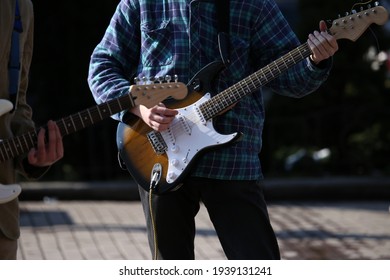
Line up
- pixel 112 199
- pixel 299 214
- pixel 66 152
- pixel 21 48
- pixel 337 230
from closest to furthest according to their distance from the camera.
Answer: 1. pixel 21 48
2. pixel 337 230
3. pixel 299 214
4. pixel 112 199
5. pixel 66 152

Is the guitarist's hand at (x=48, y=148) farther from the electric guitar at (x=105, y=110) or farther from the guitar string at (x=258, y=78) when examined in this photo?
the guitar string at (x=258, y=78)

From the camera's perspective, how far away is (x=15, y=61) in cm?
328

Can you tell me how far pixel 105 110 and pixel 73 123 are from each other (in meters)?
0.15

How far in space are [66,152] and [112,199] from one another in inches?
46.9

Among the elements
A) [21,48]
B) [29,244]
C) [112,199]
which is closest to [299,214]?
[112,199]

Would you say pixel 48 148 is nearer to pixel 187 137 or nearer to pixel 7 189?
pixel 7 189

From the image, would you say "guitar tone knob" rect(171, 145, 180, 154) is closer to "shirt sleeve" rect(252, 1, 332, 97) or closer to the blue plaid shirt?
the blue plaid shirt

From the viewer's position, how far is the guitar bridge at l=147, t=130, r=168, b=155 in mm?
3564

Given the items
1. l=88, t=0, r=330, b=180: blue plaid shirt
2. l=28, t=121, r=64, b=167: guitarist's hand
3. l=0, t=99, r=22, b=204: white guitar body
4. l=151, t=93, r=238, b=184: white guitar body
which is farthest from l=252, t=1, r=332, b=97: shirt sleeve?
l=0, t=99, r=22, b=204: white guitar body

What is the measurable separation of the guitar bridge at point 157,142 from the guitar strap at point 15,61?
61 cm

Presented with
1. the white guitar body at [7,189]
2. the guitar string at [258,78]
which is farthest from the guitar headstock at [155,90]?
the white guitar body at [7,189]

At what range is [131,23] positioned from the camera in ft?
12.1

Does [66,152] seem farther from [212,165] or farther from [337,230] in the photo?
[212,165]

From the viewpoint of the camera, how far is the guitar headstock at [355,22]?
343 centimetres
